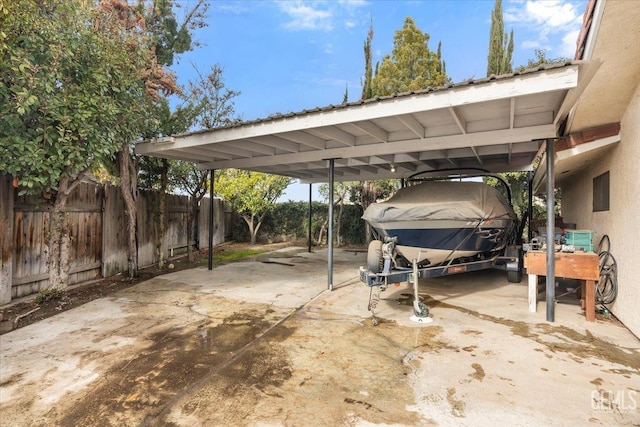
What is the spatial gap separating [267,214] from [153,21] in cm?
872

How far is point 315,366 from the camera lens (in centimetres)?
294

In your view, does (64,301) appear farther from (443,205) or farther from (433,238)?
(443,205)

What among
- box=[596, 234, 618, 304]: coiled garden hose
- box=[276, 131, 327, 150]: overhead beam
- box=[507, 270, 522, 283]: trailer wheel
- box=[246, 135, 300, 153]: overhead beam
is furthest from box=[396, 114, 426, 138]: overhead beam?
box=[507, 270, 522, 283]: trailer wheel

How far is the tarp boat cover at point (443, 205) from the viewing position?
4.39 metres

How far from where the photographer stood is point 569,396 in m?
2.41

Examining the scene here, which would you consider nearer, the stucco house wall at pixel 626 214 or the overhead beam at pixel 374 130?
the stucco house wall at pixel 626 214

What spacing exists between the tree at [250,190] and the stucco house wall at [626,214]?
10.9 metres

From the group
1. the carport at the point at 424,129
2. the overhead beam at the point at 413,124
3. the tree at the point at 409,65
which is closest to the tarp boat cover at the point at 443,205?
the carport at the point at 424,129

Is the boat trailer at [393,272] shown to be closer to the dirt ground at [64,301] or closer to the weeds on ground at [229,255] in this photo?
the dirt ground at [64,301]

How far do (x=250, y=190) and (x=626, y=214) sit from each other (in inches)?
457

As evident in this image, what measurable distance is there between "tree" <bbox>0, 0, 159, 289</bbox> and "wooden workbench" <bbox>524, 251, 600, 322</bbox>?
6.76m

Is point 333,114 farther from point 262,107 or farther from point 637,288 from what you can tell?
point 262,107

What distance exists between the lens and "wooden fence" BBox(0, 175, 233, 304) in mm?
4660

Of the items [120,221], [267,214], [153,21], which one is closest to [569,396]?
[120,221]
